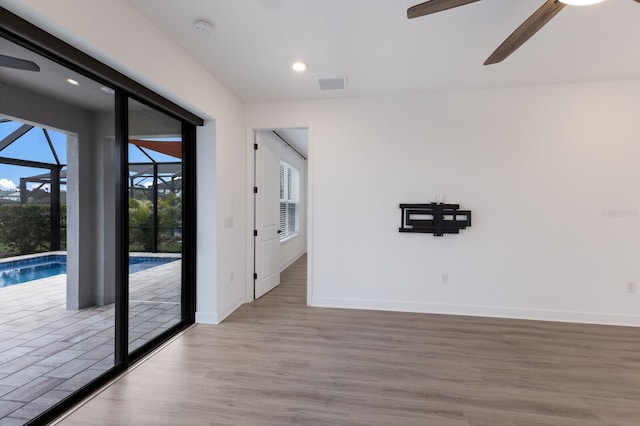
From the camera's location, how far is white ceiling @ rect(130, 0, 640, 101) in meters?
2.20

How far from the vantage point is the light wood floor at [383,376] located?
1941 mm

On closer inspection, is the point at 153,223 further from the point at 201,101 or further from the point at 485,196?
the point at 485,196

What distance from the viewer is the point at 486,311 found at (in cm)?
369

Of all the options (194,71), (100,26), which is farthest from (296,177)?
(100,26)

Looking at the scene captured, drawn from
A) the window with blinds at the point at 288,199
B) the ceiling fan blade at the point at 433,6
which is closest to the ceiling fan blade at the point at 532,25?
the ceiling fan blade at the point at 433,6

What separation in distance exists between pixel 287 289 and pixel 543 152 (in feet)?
12.7

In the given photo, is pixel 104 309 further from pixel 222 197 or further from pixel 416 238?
pixel 416 238

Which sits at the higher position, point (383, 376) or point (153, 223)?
point (153, 223)

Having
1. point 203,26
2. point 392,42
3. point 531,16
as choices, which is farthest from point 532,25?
point 203,26

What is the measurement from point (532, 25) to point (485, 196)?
215 cm

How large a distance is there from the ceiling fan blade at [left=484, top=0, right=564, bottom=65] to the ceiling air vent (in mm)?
1542

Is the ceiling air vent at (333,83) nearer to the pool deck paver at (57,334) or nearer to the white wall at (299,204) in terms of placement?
the white wall at (299,204)

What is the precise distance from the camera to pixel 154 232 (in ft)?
9.61

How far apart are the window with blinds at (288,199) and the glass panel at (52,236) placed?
12.0ft
